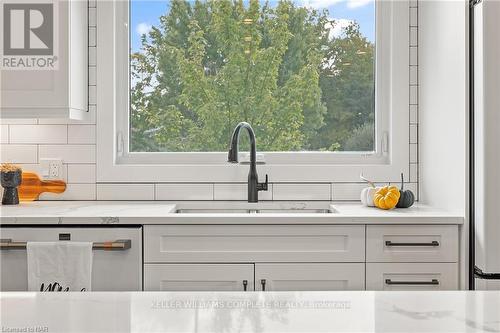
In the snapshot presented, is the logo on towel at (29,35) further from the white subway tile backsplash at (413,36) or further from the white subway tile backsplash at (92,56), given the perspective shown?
the white subway tile backsplash at (413,36)

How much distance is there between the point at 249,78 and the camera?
329cm

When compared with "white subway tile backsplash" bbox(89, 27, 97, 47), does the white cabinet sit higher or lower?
lower

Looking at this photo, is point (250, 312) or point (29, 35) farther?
point (29, 35)

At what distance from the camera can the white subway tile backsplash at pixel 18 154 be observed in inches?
126

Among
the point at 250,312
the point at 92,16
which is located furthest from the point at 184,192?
the point at 250,312

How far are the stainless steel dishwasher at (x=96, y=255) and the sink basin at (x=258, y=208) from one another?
65 cm

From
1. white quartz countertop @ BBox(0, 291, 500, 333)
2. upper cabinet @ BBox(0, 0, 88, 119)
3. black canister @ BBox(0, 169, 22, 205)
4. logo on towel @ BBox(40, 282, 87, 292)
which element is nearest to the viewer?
white quartz countertop @ BBox(0, 291, 500, 333)

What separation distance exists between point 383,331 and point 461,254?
1.80 meters

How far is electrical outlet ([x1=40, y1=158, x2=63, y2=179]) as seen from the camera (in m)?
3.18

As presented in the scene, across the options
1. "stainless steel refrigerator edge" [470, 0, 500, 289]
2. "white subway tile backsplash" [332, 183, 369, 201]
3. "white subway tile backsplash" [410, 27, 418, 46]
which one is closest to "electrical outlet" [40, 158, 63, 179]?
"white subway tile backsplash" [332, 183, 369, 201]

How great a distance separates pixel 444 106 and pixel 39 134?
205 centimetres

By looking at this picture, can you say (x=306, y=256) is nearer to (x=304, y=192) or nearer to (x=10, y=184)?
(x=304, y=192)

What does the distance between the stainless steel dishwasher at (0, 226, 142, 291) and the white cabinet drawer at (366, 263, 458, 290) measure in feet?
3.15

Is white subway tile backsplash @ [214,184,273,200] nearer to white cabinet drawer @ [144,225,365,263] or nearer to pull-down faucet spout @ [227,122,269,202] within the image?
pull-down faucet spout @ [227,122,269,202]
